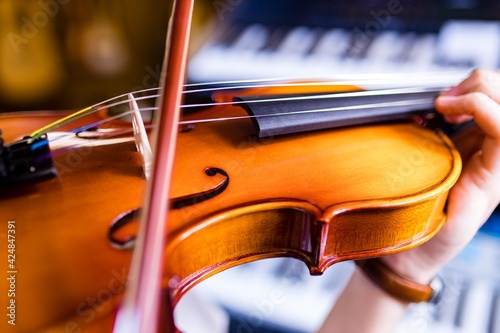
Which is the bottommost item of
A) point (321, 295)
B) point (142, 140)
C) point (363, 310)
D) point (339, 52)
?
point (321, 295)

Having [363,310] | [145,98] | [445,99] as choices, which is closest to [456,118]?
[445,99]

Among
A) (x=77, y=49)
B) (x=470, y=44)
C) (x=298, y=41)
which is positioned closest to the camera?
(x=470, y=44)

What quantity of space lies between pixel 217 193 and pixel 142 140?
11cm

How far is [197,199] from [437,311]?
0.64 meters

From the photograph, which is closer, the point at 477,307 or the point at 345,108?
the point at 345,108

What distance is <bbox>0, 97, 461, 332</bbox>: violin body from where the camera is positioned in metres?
0.43

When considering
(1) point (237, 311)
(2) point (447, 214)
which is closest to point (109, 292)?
(2) point (447, 214)

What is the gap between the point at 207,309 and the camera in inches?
39.0

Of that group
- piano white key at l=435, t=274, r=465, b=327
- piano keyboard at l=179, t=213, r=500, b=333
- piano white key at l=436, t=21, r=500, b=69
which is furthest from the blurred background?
piano white key at l=435, t=274, r=465, b=327

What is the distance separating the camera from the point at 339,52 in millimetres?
1339

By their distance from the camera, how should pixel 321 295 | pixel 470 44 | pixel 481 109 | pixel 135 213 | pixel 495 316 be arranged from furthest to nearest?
pixel 470 44 → pixel 321 295 → pixel 495 316 → pixel 481 109 → pixel 135 213

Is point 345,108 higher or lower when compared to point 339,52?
higher

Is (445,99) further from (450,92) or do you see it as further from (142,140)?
(142,140)

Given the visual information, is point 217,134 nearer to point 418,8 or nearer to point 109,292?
point 109,292
